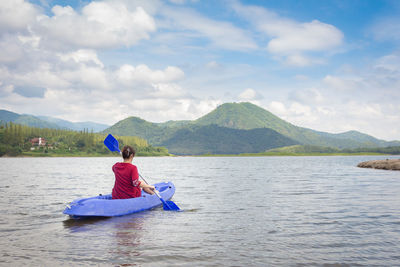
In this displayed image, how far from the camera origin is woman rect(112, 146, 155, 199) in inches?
603

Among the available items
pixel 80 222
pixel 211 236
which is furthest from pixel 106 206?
pixel 211 236

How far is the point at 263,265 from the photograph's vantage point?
9070mm

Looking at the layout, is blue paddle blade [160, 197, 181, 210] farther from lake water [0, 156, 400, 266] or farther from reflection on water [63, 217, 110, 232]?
reflection on water [63, 217, 110, 232]

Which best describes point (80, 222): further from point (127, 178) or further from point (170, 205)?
point (170, 205)

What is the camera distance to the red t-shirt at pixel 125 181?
15469mm

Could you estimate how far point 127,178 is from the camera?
16.0 m

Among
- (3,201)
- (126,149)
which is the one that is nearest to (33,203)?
(3,201)

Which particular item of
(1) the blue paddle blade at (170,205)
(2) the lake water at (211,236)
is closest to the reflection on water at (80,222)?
(2) the lake water at (211,236)

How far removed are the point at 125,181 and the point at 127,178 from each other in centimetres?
25

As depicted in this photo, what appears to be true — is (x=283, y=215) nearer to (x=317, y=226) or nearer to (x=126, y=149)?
(x=317, y=226)

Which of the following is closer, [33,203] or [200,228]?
[200,228]

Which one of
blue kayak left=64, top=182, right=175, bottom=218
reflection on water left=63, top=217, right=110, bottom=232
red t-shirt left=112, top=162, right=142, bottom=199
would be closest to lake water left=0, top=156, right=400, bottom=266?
reflection on water left=63, top=217, right=110, bottom=232

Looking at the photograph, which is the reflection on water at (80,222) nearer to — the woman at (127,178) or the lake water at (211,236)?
the lake water at (211,236)

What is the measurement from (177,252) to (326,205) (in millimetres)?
13290
